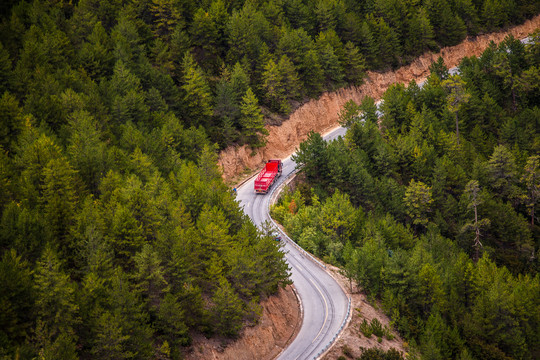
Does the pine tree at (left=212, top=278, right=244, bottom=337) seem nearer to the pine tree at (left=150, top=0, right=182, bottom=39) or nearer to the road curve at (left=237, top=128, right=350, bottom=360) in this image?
the road curve at (left=237, top=128, right=350, bottom=360)

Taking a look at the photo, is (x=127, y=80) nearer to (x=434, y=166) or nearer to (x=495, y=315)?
(x=434, y=166)

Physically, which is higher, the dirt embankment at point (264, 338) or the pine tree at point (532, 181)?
the dirt embankment at point (264, 338)

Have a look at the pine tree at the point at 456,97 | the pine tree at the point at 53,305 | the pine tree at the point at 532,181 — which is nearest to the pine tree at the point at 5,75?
the pine tree at the point at 53,305

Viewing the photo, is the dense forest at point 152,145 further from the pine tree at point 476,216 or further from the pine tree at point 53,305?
the pine tree at point 476,216

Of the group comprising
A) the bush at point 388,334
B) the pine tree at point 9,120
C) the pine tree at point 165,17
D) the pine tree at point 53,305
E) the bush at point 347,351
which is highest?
the pine tree at point 165,17

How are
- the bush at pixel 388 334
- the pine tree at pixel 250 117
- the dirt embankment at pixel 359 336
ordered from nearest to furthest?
the dirt embankment at pixel 359 336, the bush at pixel 388 334, the pine tree at pixel 250 117

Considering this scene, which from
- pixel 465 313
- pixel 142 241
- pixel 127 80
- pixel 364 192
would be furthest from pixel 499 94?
pixel 142 241
